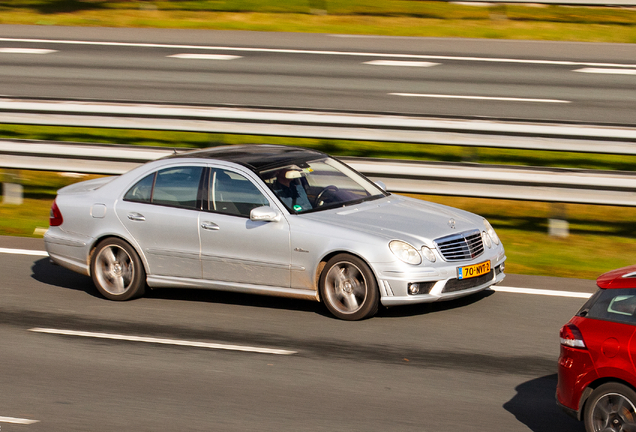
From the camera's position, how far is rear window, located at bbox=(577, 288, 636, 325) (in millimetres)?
5059

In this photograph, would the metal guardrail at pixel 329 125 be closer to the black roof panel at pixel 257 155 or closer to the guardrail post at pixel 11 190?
the guardrail post at pixel 11 190

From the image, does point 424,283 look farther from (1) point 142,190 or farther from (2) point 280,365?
(1) point 142,190

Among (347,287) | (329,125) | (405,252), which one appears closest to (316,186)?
(347,287)

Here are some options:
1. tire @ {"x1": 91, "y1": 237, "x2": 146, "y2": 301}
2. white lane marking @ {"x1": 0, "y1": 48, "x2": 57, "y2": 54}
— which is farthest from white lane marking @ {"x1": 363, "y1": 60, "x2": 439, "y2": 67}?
tire @ {"x1": 91, "y1": 237, "x2": 146, "y2": 301}

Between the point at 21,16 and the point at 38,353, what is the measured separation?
864 inches

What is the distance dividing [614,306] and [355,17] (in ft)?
66.5

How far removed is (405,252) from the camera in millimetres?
7902

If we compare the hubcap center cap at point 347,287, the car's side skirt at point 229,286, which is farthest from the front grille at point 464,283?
the car's side skirt at point 229,286

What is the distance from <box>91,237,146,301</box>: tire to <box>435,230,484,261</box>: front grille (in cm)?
303

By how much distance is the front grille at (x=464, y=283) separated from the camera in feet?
26.2

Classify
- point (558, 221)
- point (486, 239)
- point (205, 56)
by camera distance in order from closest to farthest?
point (486, 239)
point (558, 221)
point (205, 56)

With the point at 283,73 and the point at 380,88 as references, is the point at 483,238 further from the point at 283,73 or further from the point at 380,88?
the point at 283,73

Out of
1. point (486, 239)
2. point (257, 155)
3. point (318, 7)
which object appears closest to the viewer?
point (486, 239)

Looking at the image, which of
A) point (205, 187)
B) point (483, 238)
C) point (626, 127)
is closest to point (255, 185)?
point (205, 187)
